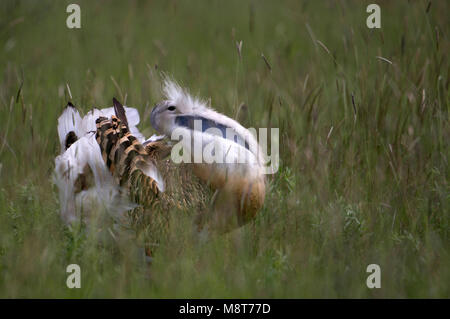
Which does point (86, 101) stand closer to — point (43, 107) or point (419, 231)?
point (43, 107)

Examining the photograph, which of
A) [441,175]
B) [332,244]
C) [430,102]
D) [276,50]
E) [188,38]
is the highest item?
[188,38]

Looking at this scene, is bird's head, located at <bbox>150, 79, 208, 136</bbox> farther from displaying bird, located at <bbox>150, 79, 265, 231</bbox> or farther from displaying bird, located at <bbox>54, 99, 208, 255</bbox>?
displaying bird, located at <bbox>54, 99, 208, 255</bbox>

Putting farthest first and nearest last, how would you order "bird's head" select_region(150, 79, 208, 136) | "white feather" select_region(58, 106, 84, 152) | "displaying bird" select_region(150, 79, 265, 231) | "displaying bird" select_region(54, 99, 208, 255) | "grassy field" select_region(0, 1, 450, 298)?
"white feather" select_region(58, 106, 84, 152) → "bird's head" select_region(150, 79, 208, 136) → "displaying bird" select_region(54, 99, 208, 255) → "displaying bird" select_region(150, 79, 265, 231) → "grassy field" select_region(0, 1, 450, 298)

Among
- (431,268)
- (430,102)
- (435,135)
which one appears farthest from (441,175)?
(431,268)

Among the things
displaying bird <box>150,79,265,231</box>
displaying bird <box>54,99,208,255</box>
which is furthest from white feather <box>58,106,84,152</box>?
displaying bird <box>150,79,265,231</box>

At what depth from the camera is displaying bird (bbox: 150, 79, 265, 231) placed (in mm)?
2855

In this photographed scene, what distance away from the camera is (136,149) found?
3111 millimetres

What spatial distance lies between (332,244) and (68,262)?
139 cm

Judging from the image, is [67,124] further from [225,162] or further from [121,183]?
[225,162]

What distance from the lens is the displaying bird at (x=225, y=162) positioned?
286 centimetres

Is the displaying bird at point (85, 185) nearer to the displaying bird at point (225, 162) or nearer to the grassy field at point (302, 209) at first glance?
the grassy field at point (302, 209)

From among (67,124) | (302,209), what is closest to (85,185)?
(67,124)

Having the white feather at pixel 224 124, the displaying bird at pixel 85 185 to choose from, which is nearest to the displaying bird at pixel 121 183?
the displaying bird at pixel 85 185

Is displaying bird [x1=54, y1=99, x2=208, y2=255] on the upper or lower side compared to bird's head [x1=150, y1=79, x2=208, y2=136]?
lower
